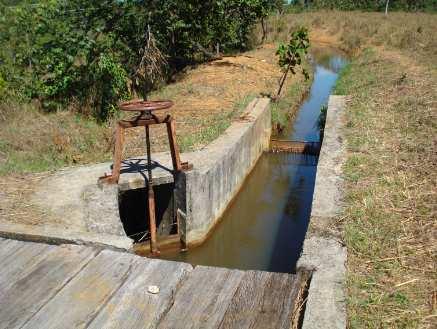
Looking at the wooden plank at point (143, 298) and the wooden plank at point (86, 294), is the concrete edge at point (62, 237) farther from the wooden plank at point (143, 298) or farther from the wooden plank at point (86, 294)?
the wooden plank at point (143, 298)

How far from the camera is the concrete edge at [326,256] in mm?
3441

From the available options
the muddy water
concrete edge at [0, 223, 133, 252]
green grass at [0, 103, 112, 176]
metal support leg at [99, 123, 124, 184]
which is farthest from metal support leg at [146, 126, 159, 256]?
concrete edge at [0, 223, 133, 252]

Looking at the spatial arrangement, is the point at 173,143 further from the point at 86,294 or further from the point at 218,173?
the point at 86,294

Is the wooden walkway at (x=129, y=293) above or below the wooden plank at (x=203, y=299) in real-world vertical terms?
above

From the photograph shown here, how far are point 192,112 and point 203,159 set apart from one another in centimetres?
325

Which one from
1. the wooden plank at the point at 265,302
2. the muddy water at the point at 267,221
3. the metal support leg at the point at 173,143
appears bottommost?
the muddy water at the point at 267,221

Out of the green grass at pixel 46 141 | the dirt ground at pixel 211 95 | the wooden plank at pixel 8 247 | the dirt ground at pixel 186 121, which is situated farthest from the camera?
the dirt ground at pixel 211 95

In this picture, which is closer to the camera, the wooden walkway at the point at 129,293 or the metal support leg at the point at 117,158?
the wooden walkway at the point at 129,293

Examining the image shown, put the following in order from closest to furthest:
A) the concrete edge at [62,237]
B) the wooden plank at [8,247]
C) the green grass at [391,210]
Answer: the green grass at [391,210], the wooden plank at [8,247], the concrete edge at [62,237]

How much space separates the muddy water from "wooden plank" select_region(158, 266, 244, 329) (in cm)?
280

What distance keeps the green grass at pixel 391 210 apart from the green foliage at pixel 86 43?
621 cm

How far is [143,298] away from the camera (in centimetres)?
364

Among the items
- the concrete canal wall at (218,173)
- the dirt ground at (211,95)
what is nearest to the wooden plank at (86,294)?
the concrete canal wall at (218,173)

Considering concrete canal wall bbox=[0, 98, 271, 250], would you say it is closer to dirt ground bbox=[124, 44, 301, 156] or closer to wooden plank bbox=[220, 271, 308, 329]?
dirt ground bbox=[124, 44, 301, 156]
